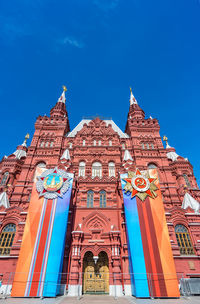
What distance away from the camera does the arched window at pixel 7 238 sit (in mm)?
17062

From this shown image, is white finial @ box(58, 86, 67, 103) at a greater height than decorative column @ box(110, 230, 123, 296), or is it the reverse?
white finial @ box(58, 86, 67, 103)

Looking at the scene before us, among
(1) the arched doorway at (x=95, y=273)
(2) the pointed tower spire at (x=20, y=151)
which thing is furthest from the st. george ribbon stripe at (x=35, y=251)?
(2) the pointed tower spire at (x=20, y=151)

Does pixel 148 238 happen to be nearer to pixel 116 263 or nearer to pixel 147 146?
pixel 116 263

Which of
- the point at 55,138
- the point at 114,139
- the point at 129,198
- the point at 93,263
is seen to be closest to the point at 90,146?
the point at 114,139

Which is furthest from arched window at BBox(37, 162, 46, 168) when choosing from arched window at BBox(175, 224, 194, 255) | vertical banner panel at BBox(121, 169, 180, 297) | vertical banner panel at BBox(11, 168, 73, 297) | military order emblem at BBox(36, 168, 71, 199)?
arched window at BBox(175, 224, 194, 255)

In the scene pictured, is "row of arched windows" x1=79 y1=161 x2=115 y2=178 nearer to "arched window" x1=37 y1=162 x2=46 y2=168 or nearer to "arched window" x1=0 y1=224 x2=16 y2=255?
"arched window" x1=37 y1=162 x2=46 y2=168

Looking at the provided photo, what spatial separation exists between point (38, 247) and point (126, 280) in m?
8.51

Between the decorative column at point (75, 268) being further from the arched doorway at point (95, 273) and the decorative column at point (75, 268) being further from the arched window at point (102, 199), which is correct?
the arched window at point (102, 199)

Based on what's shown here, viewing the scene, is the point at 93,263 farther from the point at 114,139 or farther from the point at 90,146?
the point at 114,139

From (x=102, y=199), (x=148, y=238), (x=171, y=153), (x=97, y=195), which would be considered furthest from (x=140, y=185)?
(x=171, y=153)

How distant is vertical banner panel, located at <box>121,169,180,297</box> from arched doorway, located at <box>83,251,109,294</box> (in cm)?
372

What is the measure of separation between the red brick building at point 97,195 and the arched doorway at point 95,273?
74 millimetres

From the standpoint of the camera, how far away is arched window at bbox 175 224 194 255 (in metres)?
17.5

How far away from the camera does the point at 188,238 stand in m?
18.2
